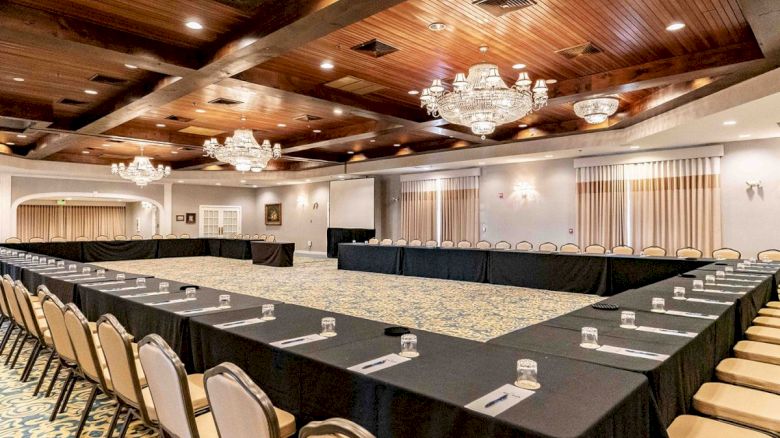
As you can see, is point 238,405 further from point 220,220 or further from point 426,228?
point 220,220

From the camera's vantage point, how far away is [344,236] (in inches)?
638

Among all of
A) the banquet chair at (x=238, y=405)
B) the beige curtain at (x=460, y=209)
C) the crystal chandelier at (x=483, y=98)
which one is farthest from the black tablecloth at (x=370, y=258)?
the banquet chair at (x=238, y=405)

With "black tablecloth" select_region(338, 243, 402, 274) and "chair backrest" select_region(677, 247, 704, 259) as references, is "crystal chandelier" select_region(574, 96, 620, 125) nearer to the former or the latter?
"chair backrest" select_region(677, 247, 704, 259)

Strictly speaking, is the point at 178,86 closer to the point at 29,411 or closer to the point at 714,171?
the point at 29,411

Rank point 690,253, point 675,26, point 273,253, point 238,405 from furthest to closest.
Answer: point 273,253, point 690,253, point 675,26, point 238,405

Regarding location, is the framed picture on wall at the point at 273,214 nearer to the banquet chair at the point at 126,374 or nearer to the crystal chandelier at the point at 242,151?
the crystal chandelier at the point at 242,151

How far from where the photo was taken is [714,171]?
9695 millimetres

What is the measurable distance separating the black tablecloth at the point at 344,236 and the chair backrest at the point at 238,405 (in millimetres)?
14116

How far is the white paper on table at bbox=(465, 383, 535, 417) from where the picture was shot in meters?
1.57

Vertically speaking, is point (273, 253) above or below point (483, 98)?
below

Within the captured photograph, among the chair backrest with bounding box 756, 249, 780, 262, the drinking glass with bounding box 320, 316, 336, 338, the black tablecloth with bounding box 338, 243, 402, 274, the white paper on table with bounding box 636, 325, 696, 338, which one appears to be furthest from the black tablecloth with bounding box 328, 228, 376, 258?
the white paper on table with bounding box 636, 325, 696, 338

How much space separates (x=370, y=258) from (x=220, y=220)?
10765 mm

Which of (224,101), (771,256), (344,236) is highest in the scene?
(224,101)

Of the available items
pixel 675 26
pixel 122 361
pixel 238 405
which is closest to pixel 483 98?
pixel 675 26
